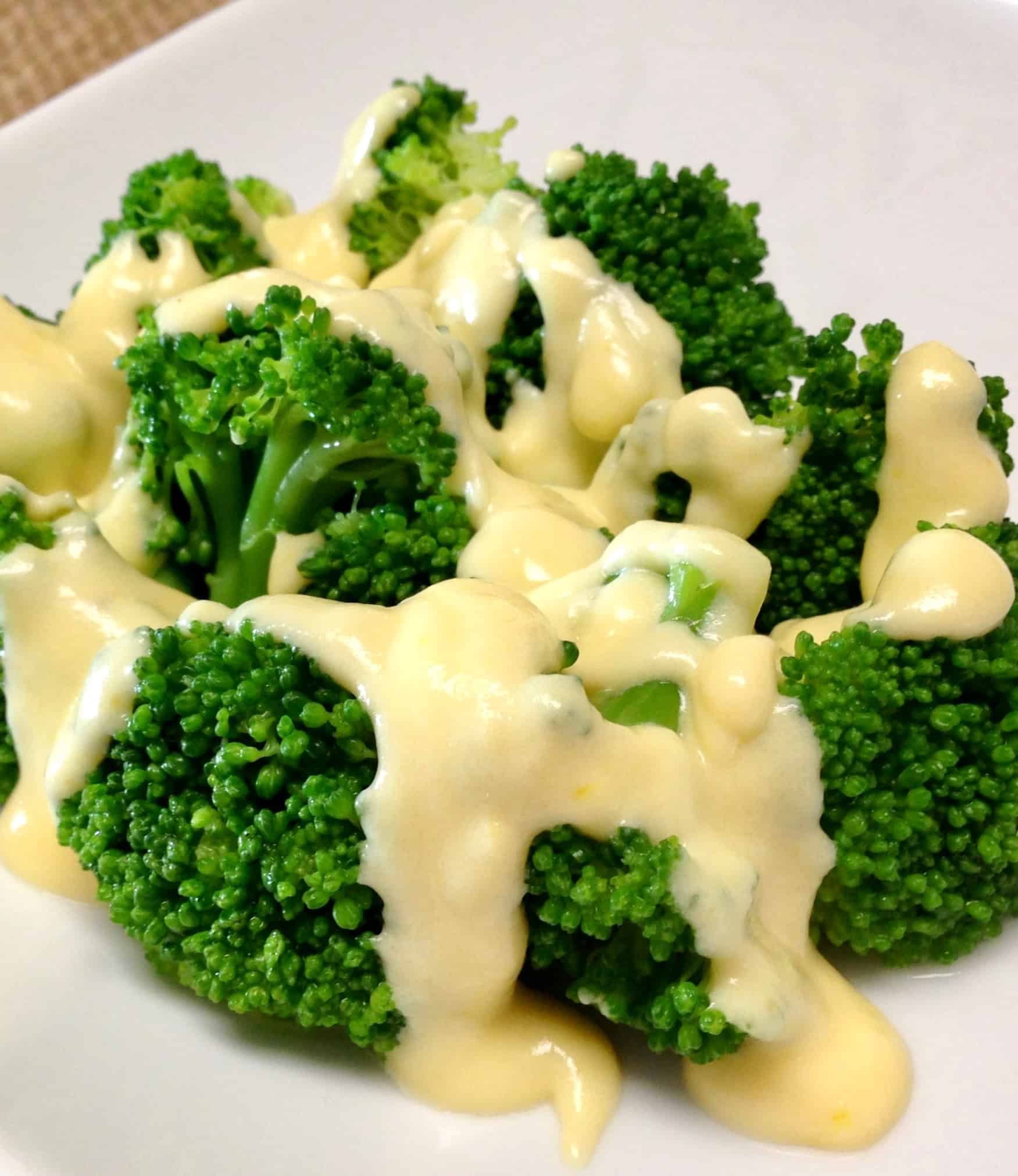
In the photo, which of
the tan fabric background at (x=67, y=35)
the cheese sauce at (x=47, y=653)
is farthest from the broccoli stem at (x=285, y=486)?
the tan fabric background at (x=67, y=35)

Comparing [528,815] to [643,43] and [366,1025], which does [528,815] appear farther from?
[643,43]

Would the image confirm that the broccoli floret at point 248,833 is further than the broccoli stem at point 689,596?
No

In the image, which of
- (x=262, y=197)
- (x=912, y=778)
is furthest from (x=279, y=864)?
(x=262, y=197)

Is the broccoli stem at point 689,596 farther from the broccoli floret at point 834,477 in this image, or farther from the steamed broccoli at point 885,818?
the broccoli floret at point 834,477

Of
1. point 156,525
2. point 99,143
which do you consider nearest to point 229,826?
point 156,525

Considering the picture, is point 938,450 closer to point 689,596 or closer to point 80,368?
point 689,596

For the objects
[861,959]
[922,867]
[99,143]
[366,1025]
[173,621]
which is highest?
[99,143]
